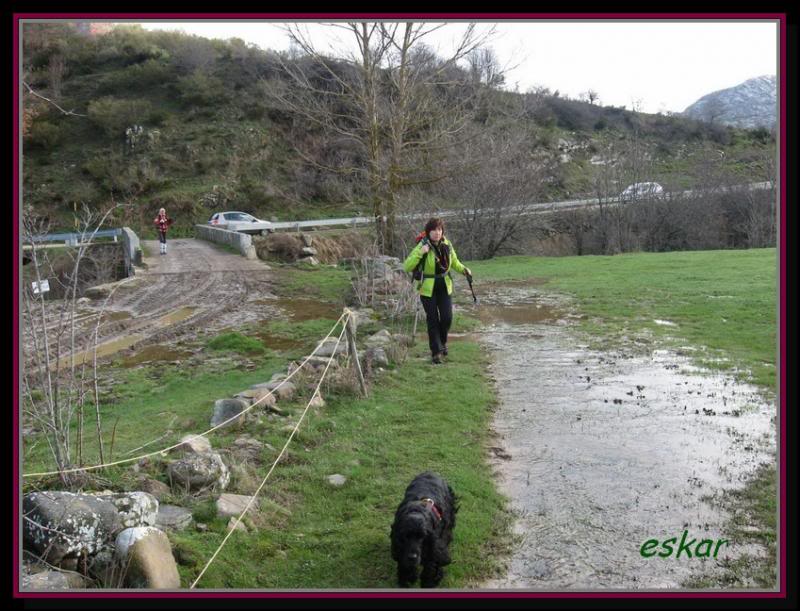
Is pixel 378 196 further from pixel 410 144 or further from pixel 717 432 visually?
pixel 717 432

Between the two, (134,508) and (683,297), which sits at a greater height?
(683,297)

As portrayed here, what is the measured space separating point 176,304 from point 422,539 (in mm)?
13445

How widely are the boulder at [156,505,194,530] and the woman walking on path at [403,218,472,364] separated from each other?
16.0ft

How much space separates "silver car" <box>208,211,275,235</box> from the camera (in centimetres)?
3411

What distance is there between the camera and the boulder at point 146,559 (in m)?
3.73

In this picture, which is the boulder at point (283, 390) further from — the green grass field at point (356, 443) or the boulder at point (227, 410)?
the boulder at point (227, 410)

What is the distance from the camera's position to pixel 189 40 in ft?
192

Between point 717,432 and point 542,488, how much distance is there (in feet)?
7.32

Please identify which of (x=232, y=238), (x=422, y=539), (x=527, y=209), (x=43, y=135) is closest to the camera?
(x=422, y=539)

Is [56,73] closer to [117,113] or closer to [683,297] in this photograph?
[117,113]

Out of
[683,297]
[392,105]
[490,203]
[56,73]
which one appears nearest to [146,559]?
[683,297]

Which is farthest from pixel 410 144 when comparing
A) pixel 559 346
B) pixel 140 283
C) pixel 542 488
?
pixel 542 488

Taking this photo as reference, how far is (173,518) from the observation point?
182 inches

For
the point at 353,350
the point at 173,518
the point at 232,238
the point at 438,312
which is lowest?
the point at 173,518
